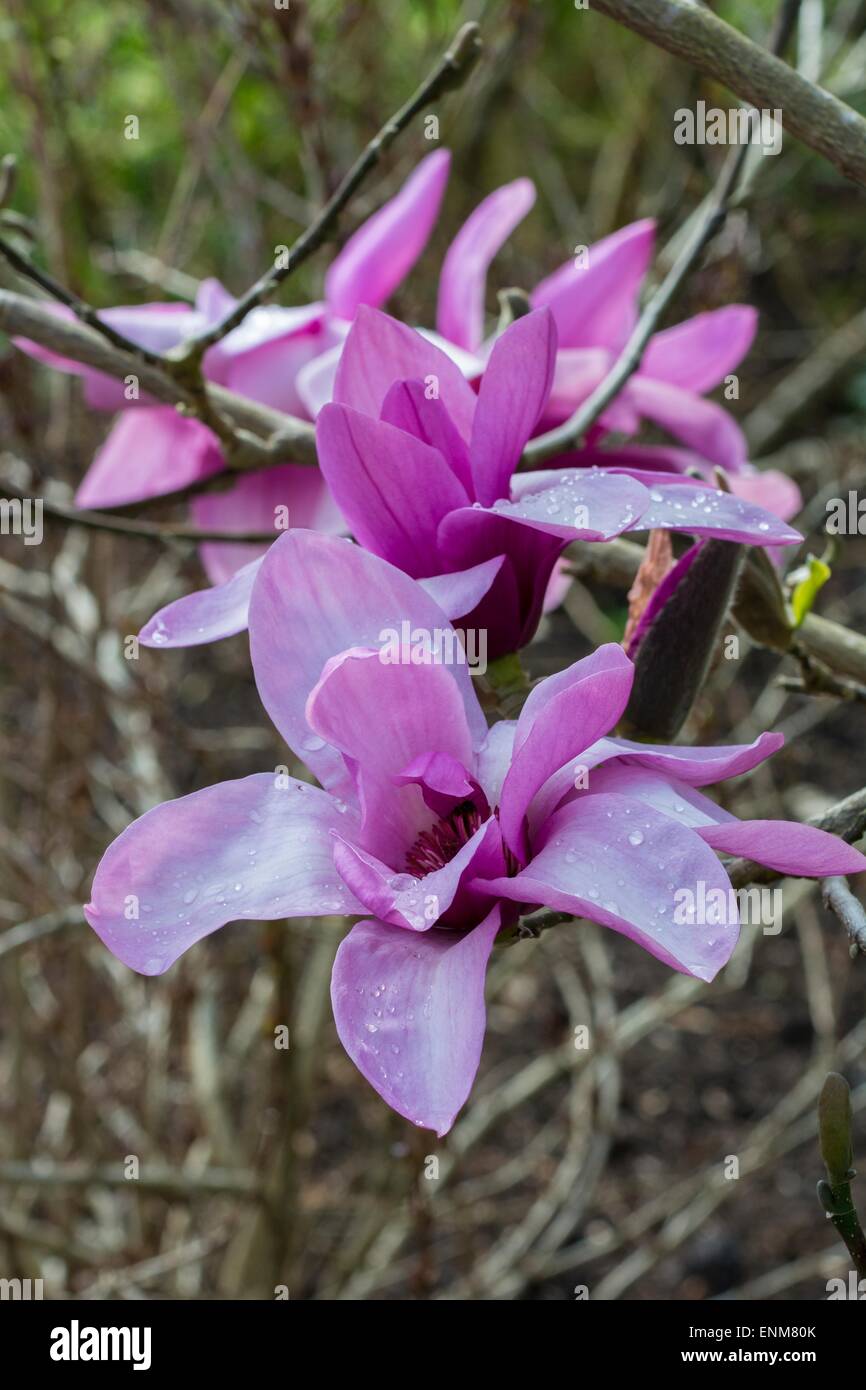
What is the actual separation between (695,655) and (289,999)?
0.76m

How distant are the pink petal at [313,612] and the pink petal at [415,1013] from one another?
7 centimetres

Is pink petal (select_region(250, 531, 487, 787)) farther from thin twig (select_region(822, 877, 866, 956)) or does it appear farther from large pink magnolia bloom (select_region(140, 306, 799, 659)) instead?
thin twig (select_region(822, 877, 866, 956))

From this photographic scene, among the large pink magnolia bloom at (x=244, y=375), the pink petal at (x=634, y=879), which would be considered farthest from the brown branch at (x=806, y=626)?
the pink petal at (x=634, y=879)

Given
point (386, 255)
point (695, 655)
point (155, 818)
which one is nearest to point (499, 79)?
point (386, 255)

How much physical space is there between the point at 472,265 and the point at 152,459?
198 mm

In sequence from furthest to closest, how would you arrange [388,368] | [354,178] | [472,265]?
[472,265] < [354,178] < [388,368]

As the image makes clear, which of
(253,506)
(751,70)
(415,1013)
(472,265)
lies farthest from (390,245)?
(415,1013)

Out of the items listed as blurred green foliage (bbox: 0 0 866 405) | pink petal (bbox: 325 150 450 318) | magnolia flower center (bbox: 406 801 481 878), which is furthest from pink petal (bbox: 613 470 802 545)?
blurred green foliage (bbox: 0 0 866 405)

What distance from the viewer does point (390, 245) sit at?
2.33 ft

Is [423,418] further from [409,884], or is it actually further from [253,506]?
[253,506]

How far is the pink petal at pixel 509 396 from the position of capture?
444 millimetres

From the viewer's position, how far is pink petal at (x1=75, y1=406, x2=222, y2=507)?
725mm

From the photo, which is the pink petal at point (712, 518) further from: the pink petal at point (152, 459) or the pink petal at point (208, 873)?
the pink petal at point (152, 459)

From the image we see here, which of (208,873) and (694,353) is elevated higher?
(694,353)
